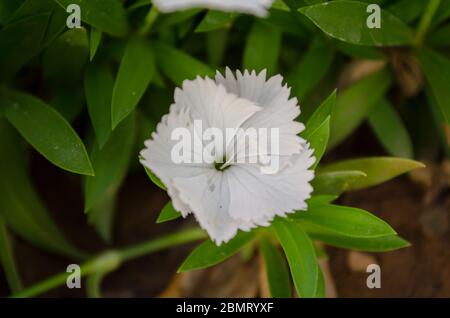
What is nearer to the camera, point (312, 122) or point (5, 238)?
point (312, 122)

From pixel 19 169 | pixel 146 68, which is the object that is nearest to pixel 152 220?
pixel 19 169

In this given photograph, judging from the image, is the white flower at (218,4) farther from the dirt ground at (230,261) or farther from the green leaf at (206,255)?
the dirt ground at (230,261)

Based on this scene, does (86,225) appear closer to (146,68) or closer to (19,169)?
(19,169)

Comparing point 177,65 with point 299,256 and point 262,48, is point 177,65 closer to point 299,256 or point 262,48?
point 262,48

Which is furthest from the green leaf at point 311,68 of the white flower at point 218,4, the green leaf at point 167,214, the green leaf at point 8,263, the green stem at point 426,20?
the green leaf at point 8,263

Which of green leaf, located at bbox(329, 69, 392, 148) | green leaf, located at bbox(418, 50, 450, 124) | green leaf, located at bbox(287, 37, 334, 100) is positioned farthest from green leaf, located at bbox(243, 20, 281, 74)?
green leaf, located at bbox(418, 50, 450, 124)

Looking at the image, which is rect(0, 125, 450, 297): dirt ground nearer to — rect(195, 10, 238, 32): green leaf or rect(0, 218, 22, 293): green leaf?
rect(0, 218, 22, 293): green leaf
